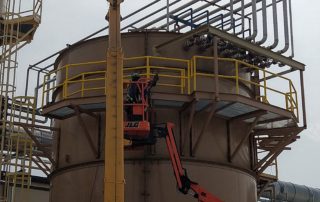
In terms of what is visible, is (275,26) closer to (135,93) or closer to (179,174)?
(135,93)

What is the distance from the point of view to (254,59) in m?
18.0

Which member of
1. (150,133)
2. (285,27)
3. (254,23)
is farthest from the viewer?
(285,27)

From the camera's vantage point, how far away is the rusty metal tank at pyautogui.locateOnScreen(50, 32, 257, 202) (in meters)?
15.3

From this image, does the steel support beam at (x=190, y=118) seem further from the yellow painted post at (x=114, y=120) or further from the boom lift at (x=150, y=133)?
the yellow painted post at (x=114, y=120)

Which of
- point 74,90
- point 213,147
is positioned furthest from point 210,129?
point 74,90

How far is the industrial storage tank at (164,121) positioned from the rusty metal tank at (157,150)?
3 cm

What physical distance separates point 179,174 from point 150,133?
1.35 metres

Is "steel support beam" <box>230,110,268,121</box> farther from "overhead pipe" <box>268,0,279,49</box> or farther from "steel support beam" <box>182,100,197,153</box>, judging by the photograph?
"overhead pipe" <box>268,0,279,49</box>

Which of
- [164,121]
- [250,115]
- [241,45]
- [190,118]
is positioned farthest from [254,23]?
[164,121]

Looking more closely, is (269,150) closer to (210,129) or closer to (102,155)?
(210,129)

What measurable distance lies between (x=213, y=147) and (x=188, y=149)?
2.78ft

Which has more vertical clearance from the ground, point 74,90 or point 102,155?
point 74,90

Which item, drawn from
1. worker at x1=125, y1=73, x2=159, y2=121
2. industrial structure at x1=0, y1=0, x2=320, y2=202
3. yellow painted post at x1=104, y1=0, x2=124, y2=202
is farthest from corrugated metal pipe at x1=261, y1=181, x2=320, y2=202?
yellow painted post at x1=104, y1=0, x2=124, y2=202

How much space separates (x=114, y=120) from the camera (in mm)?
11398
